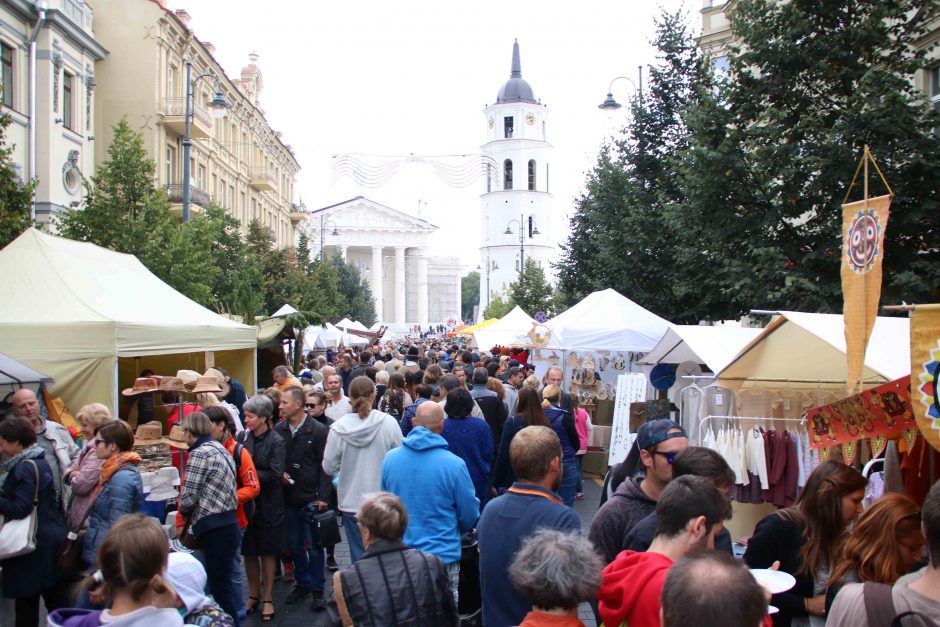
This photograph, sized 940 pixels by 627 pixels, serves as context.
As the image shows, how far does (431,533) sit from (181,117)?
93.9 ft

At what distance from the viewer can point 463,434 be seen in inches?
291

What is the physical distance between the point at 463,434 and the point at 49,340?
5.27 meters

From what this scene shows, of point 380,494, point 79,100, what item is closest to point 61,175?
point 79,100

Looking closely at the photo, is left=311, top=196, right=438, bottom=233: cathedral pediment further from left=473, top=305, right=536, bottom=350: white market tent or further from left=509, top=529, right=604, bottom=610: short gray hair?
left=509, top=529, right=604, bottom=610: short gray hair

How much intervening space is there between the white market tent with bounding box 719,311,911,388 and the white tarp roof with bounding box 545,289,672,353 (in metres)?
5.87

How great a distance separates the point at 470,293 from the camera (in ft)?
552

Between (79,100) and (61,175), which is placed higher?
(79,100)

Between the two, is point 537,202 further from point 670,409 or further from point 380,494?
point 380,494

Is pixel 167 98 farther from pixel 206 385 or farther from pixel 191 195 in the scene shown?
pixel 206 385

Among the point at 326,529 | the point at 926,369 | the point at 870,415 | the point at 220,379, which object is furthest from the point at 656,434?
the point at 220,379

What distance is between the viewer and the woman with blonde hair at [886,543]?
11.3 ft

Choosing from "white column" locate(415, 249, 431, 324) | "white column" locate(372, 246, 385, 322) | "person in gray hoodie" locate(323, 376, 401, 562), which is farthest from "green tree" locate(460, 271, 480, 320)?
"person in gray hoodie" locate(323, 376, 401, 562)

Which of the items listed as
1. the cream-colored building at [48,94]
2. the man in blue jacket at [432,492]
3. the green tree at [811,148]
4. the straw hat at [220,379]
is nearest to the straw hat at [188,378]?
the straw hat at [220,379]

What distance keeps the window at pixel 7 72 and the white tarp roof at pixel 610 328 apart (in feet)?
50.8
